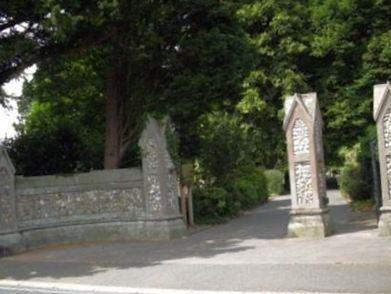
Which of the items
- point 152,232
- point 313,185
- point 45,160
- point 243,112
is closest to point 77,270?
point 152,232

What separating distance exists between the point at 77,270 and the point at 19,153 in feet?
25.6

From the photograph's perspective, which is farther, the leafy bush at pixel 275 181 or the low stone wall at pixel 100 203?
the leafy bush at pixel 275 181

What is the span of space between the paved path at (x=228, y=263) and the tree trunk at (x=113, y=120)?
3038 millimetres

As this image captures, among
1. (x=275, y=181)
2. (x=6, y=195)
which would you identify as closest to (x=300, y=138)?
(x=6, y=195)

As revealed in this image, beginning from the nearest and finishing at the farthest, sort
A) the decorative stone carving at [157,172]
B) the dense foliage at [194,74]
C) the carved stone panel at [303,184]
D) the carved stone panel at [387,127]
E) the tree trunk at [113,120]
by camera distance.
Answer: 1. the carved stone panel at [387,127]
2. the carved stone panel at [303,184]
3. the dense foliage at [194,74]
4. the decorative stone carving at [157,172]
5. the tree trunk at [113,120]

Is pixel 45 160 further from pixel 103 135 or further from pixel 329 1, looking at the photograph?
pixel 329 1

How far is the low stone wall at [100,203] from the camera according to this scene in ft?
59.9

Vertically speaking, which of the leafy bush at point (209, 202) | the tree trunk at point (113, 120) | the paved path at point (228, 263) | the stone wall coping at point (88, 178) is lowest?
the paved path at point (228, 263)

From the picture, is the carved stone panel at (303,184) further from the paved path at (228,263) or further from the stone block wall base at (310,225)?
the paved path at (228,263)

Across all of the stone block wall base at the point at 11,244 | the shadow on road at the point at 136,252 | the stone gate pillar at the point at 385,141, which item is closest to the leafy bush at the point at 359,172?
the shadow on road at the point at 136,252

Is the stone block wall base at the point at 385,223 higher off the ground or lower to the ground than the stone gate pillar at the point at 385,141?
lower

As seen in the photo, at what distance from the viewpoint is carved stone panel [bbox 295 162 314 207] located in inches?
644

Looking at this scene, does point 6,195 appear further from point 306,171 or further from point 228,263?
point 306,171

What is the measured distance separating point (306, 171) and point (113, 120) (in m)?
6.56
